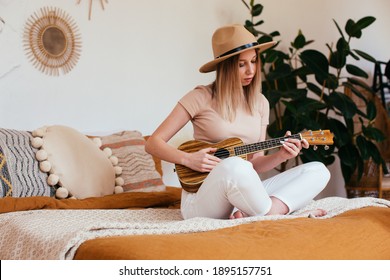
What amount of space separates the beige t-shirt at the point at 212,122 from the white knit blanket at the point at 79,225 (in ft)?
1.11

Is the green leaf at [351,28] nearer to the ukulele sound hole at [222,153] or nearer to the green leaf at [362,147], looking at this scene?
the green leaf at [362,147]

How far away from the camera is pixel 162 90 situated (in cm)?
362

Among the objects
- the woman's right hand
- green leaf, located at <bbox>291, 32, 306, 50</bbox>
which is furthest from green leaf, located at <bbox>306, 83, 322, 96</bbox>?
the woman's right hand

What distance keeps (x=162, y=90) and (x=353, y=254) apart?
7.21 ft

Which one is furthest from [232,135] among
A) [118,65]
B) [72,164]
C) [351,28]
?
[351,28]

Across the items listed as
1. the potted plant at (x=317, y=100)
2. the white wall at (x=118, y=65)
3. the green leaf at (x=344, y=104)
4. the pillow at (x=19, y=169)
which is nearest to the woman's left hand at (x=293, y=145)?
the pillow at (x=19, y=169)

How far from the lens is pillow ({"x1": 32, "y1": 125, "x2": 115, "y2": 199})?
8.41 ft

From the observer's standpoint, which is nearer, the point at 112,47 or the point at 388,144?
the point at 112,47

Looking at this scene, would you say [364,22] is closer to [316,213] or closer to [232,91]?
[232,91]

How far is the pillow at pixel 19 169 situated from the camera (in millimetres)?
2410

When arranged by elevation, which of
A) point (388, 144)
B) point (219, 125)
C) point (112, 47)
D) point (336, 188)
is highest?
point (112, 47)
